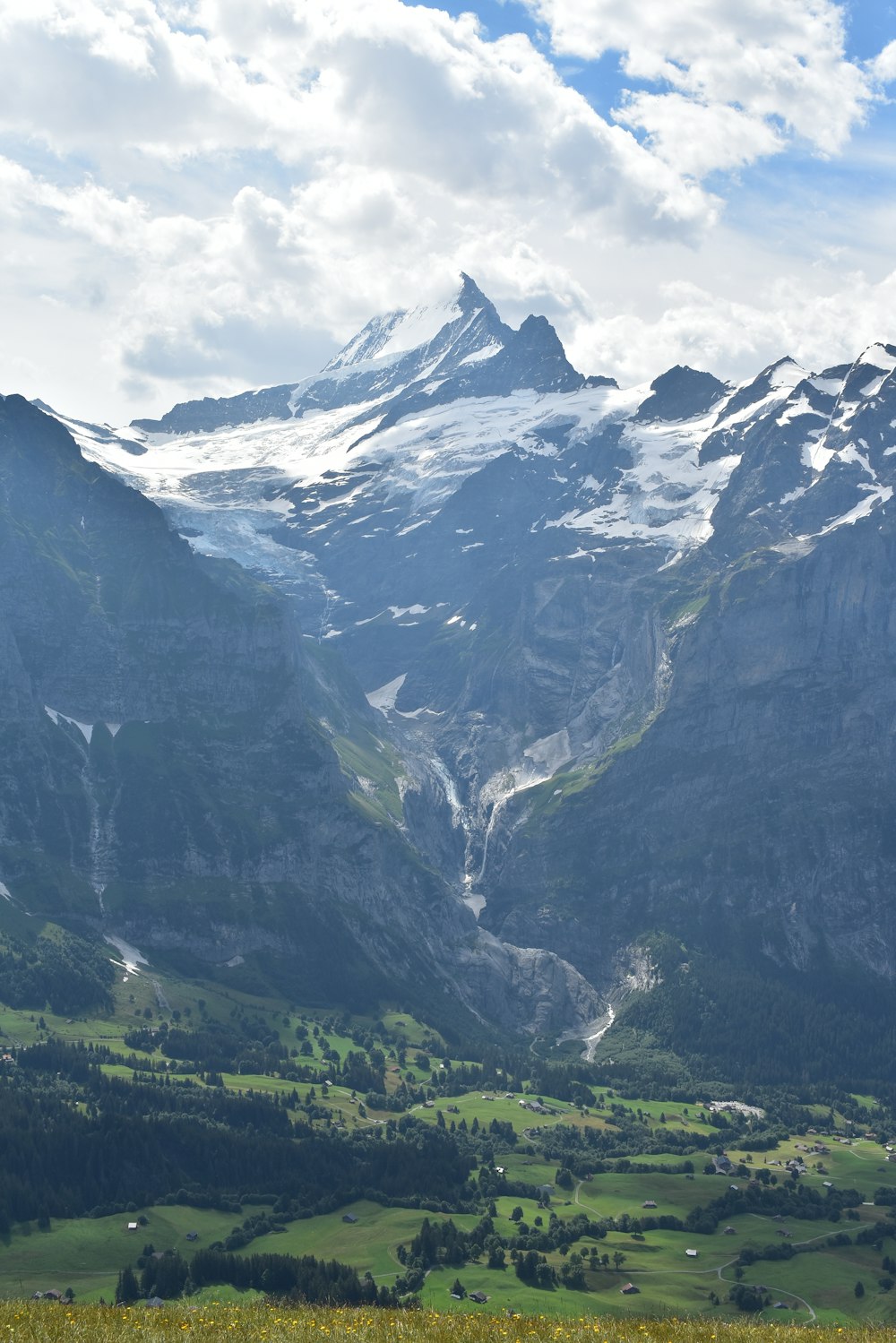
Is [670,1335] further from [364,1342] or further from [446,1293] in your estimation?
[446,1293]

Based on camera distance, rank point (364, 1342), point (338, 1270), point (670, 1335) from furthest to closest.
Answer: point (338, 1270) < point (670, 1335) < point (364, 1342)

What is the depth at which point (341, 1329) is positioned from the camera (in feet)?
249

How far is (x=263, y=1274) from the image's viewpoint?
189 meters

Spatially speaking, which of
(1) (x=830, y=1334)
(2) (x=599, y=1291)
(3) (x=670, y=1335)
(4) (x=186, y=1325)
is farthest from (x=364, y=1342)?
(2) (x=599, y=1291)

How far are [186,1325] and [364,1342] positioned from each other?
10004 mm

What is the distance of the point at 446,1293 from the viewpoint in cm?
18800

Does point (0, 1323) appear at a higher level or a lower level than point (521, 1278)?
higher

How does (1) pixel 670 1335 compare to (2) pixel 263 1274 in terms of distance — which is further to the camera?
(2) pixel 263 1274

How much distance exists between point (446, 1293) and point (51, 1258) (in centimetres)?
5210

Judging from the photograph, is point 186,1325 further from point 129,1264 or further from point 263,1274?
point 129,1264

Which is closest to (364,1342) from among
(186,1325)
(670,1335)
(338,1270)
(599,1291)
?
(186,1325)

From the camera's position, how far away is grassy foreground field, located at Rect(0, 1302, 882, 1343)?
7219cm

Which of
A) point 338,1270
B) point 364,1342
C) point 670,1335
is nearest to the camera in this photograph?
point 364,1342

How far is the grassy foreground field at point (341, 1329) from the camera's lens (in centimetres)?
7219
